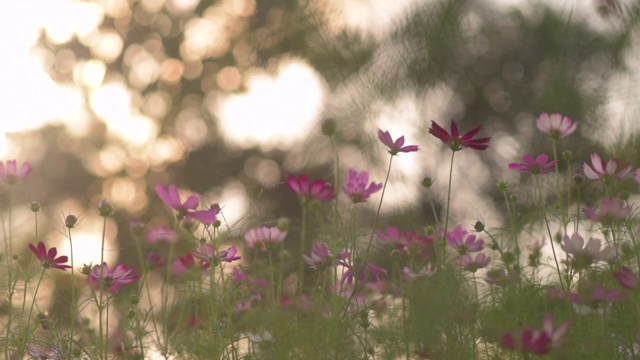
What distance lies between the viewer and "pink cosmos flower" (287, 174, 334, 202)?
4.63ft

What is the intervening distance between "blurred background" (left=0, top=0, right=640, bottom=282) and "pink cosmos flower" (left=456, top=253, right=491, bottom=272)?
13 cm

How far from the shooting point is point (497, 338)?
1410 millimetres

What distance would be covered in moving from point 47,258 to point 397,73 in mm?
1438

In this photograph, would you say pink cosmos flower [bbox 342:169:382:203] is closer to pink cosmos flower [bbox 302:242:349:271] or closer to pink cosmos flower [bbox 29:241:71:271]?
pink cosmos flower [bbox 302:242:349:271]

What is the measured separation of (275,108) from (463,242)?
3.29 m

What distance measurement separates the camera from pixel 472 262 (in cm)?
179

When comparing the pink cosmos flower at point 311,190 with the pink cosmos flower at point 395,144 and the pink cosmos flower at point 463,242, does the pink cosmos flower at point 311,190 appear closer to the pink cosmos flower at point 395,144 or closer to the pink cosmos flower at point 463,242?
the pink cosmos flower at point 395,144

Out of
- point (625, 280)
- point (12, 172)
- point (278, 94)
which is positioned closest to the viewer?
point (625, 280)

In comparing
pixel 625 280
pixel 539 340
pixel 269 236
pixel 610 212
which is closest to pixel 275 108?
pixel 269 236

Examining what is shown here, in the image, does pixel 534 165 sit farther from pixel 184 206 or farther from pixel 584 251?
pixel 184 206

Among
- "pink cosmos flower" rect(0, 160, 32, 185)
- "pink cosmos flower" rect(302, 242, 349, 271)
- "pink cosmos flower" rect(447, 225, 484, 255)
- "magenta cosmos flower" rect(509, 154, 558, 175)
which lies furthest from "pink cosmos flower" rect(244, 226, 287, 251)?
"pink cosmos flower" rect(0, 160, 32, 185)

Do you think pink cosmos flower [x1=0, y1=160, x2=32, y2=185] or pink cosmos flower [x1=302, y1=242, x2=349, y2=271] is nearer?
pink cosmos flower [x1=302, y1=242, x2=349, y2=271]

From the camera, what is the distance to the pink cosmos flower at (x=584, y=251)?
1.52 m

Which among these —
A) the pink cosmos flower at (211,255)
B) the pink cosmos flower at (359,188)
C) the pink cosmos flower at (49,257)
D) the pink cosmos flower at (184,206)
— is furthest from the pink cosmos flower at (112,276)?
the pink cosmos flower at (359,188)
